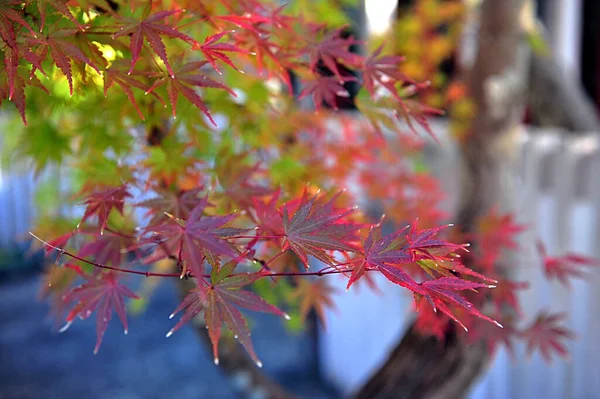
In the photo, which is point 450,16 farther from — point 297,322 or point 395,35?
point 297,322

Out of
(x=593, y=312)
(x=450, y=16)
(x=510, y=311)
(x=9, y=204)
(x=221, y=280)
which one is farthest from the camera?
(x=9, y=204)

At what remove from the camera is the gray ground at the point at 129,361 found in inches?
121

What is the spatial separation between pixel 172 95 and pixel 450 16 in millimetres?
2243

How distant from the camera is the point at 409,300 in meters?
2.67

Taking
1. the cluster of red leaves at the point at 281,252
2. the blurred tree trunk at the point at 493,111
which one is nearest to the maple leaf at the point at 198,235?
the cluster of red leaves at the point at 281,252

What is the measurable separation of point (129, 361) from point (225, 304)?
2932 millimetres

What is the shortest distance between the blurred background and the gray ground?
0.03 ft

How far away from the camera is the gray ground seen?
10.1ft

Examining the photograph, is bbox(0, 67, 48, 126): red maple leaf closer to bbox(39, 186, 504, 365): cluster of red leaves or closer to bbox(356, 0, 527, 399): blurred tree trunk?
bbox(39, 186, 504, 365): cluster of red leaves

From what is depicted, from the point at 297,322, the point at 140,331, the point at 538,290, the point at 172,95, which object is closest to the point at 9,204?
the point at 140,331

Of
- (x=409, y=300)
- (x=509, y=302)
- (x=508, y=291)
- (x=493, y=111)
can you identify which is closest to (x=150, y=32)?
(x=508, y=291)

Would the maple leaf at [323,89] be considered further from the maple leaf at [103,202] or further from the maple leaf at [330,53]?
the maple leaf at [103,202]

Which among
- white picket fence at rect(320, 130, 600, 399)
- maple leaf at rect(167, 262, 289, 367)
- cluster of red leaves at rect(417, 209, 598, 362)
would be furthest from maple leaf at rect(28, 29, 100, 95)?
white picket fence at rect(320, 130, 600, 399)

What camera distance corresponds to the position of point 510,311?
1.74m
